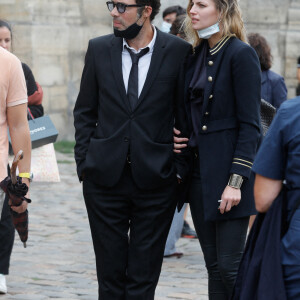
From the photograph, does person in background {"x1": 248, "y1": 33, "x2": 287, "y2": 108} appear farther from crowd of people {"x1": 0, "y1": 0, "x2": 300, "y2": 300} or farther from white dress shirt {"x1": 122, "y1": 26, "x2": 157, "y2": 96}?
white dress shirt {"x1": 122, "y1": 26, "x2": 157, "y2": 96}

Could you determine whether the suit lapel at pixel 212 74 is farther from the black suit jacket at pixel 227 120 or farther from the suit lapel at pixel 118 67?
the suit lapel at pixel 118 67

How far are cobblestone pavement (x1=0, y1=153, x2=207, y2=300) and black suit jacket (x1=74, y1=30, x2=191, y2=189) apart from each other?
67.7 inches

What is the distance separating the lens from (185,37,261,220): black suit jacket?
14.5ft

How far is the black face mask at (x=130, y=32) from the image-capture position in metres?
4.54

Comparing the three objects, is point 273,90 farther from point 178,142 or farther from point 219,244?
point 219,244

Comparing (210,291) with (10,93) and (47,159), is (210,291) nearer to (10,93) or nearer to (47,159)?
(10,93)

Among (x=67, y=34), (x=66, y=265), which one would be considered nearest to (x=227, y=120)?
(x=66, y=265)

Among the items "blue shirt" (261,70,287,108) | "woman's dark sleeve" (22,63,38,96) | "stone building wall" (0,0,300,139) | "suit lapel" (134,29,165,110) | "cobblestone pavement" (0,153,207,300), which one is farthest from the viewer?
"stone building wall" (0,0,300,139)

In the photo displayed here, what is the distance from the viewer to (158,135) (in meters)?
4.55

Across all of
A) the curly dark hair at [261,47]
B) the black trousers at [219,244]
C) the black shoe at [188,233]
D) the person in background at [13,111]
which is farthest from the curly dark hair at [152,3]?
the black shoe at [188,233]

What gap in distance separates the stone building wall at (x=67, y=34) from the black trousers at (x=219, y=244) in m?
10.1

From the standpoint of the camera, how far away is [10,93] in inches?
178

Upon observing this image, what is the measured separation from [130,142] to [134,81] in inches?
12.3

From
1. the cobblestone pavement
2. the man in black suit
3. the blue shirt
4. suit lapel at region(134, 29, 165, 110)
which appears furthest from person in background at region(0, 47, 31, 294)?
the blue shirt
